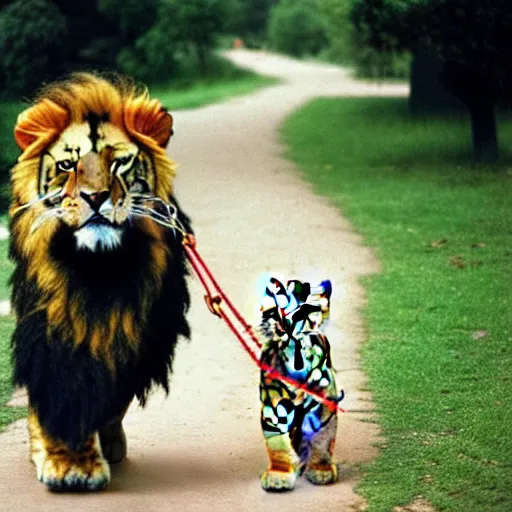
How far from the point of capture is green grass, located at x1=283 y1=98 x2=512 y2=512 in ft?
19.3

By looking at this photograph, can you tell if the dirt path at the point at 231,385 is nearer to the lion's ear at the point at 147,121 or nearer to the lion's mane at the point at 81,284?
the lion's mane at the point at 81,284

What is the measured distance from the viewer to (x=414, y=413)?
22.7 feet

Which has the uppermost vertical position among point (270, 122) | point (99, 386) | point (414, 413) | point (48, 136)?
point (48, 136)

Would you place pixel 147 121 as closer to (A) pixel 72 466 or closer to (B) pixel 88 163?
(B) pixel 88 163

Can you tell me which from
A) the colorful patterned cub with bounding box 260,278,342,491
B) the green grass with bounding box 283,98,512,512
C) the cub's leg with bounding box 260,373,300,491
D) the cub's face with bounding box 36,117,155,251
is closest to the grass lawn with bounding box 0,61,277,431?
the cub's face with bounding box 36,117,155,251

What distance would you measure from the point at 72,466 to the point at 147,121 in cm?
147

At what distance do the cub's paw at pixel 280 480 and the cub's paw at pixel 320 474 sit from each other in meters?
0.13

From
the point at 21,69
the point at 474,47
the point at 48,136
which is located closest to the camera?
the point at 48,136

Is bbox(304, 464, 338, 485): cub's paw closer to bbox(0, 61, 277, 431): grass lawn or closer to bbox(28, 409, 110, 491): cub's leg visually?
bbox(28, 409, 110, 491): cub's leg

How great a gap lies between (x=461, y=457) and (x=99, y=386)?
5.77ft

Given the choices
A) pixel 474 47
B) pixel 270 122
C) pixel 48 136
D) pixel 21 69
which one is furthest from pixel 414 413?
pixel 21 69

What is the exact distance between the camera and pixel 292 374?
5430 millimetres

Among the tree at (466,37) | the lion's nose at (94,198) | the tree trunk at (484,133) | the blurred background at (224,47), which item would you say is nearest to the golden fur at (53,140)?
the lion's nose at (94,198)

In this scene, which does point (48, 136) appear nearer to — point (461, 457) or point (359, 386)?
point (461, 457)
